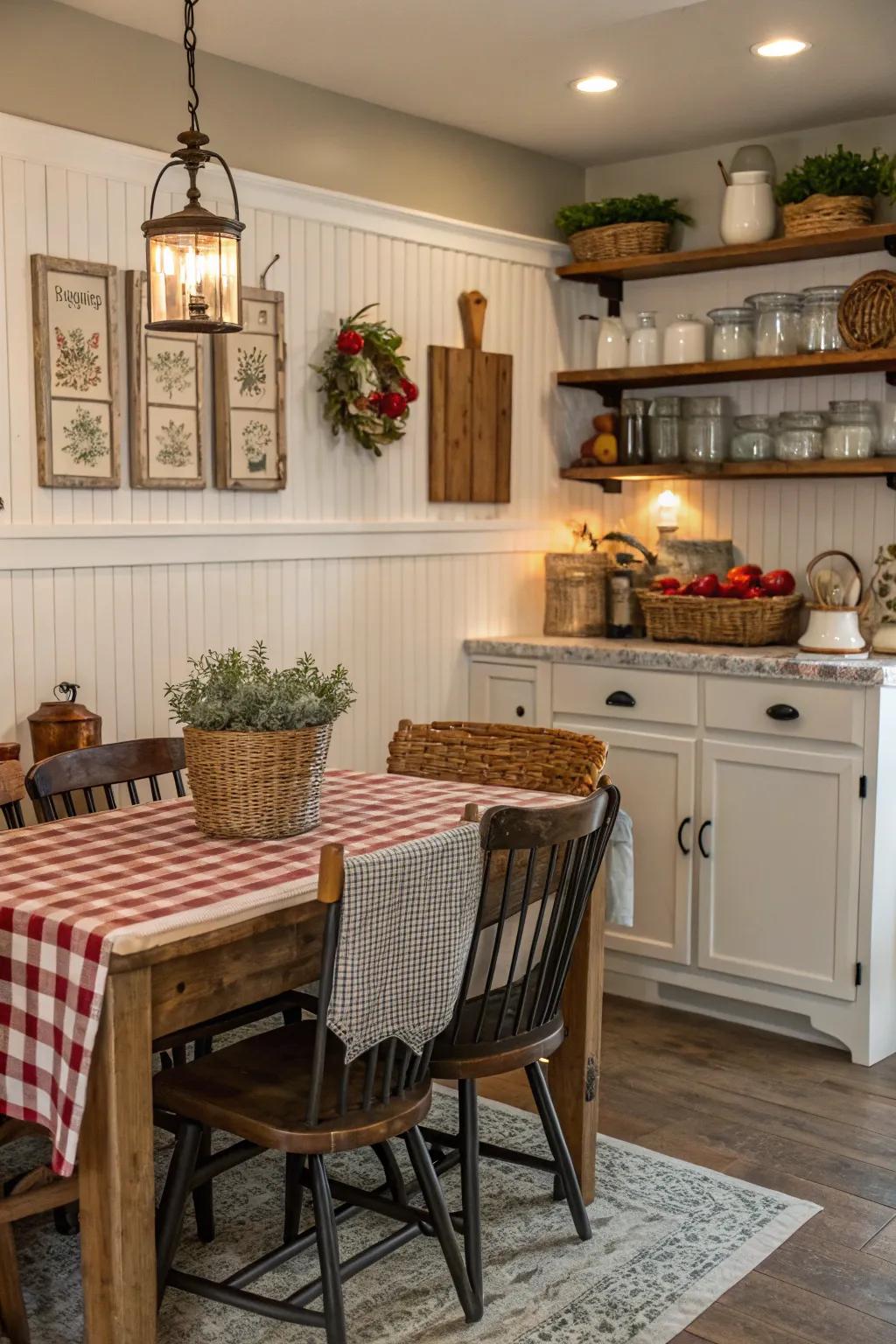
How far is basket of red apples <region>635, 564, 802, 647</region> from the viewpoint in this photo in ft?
13.3

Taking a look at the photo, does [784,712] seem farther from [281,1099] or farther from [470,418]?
[281,1099]

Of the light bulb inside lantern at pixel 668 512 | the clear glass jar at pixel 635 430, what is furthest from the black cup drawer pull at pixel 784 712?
the clear glass jar at pixel 635 430

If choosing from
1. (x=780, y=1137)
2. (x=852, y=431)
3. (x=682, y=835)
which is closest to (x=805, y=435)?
(x=852, y=431)

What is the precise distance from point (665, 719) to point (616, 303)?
1569 mm

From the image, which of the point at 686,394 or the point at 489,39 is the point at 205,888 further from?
the point at 686,394

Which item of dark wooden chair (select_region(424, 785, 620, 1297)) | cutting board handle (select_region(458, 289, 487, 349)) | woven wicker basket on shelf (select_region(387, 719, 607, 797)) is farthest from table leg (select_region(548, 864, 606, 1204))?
cutting board handle (select_region(458, 289, 487, 349))

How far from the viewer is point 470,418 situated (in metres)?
4.26

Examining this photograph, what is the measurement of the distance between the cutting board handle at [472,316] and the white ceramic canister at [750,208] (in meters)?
0.77

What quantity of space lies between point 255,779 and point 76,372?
4.39ft

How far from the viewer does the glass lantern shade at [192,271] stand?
2.30m

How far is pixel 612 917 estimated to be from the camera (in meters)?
3.57

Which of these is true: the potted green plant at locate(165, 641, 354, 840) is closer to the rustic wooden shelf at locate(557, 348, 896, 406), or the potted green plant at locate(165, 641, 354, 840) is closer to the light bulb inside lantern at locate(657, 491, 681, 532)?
the rustic wooden shelf at locate(557, 348, 896, 406)

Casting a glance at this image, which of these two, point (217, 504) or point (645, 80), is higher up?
point (645, 80)

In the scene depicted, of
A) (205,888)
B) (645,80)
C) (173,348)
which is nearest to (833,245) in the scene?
(645,80)
